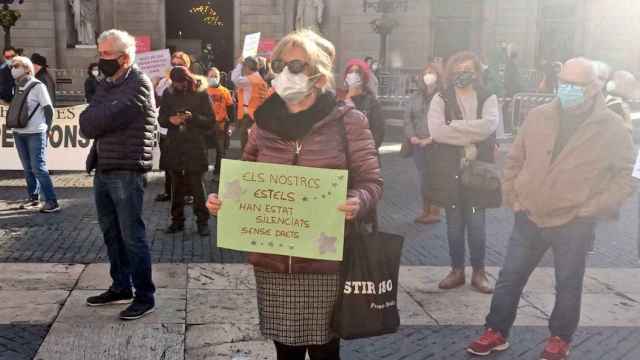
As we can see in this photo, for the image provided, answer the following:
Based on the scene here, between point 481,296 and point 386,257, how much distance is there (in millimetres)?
2958

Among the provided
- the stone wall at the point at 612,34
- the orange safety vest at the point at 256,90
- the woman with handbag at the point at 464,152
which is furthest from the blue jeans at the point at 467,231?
the stone wall at the point at 612,34

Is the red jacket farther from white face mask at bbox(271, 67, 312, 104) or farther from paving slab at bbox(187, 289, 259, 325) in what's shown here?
paving slab at bbox(187, 289, 259, 325)

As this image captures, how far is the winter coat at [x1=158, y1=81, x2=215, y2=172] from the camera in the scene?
7.65 metres

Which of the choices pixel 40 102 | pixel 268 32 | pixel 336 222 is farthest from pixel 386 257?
pixel 268 32

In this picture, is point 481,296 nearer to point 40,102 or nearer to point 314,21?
point 40,102

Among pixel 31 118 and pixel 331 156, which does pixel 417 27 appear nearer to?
pixel 31 118

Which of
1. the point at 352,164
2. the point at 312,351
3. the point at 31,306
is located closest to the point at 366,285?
the point at 312,351

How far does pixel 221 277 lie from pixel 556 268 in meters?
2.85

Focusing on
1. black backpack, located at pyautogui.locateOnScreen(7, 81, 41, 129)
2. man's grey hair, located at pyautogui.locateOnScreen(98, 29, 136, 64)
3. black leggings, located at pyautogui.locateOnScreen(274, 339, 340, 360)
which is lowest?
black leggings, located at pyautogui.locateOnScreen(274, 339, 340, 360)

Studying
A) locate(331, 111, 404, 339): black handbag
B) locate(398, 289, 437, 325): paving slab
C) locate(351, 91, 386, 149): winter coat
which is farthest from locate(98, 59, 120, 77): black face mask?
locate(351, 91, 386, 149): winter coat

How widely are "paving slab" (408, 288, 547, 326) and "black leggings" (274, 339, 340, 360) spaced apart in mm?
2150

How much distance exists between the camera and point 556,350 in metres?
4.48

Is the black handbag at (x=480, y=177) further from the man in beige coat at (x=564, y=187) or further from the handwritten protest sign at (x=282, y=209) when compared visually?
the handwritten protest sign at (x=282, y=209)

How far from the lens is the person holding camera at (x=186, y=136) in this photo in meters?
7.64
